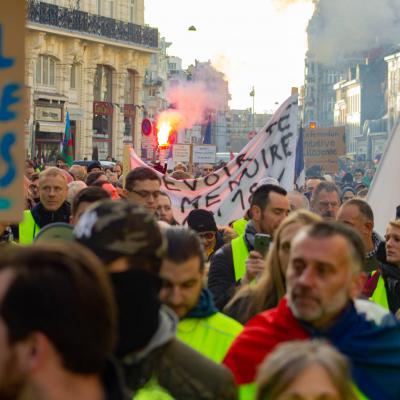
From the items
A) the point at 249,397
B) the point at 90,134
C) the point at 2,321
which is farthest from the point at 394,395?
the point at 90,134

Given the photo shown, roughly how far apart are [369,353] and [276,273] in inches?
51.3

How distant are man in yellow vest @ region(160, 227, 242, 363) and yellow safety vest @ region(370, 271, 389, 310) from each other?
2.35m

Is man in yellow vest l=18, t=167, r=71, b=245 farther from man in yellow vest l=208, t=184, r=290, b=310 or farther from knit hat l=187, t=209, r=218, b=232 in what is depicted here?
man in yellow vest l=208, t=184, r=290, b=310

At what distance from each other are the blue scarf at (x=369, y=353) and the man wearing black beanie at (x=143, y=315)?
670mm

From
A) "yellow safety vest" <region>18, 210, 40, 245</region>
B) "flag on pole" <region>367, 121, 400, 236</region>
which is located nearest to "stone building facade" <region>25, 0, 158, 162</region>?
"flag on pole" <region>367, 121, 400, 236</region>

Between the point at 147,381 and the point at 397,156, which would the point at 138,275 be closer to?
the point at 147,381

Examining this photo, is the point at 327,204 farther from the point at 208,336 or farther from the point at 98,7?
the point at 98,7

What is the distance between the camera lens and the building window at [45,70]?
54438 millimetres

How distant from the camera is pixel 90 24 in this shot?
57094 mm

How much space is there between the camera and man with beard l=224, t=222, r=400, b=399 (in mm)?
4445

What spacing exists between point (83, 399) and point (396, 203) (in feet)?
27.4

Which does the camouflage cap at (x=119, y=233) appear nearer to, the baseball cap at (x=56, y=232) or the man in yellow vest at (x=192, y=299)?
the man in yellow vest at (x=192, y=299)

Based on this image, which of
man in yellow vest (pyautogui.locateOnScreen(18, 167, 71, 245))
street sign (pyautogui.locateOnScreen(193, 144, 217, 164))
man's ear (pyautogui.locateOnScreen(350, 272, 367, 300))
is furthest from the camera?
street sign (pyautogui.locateOnScreen(193, 144, 217, 164))

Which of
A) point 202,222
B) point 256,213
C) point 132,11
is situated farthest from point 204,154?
point 132,11
